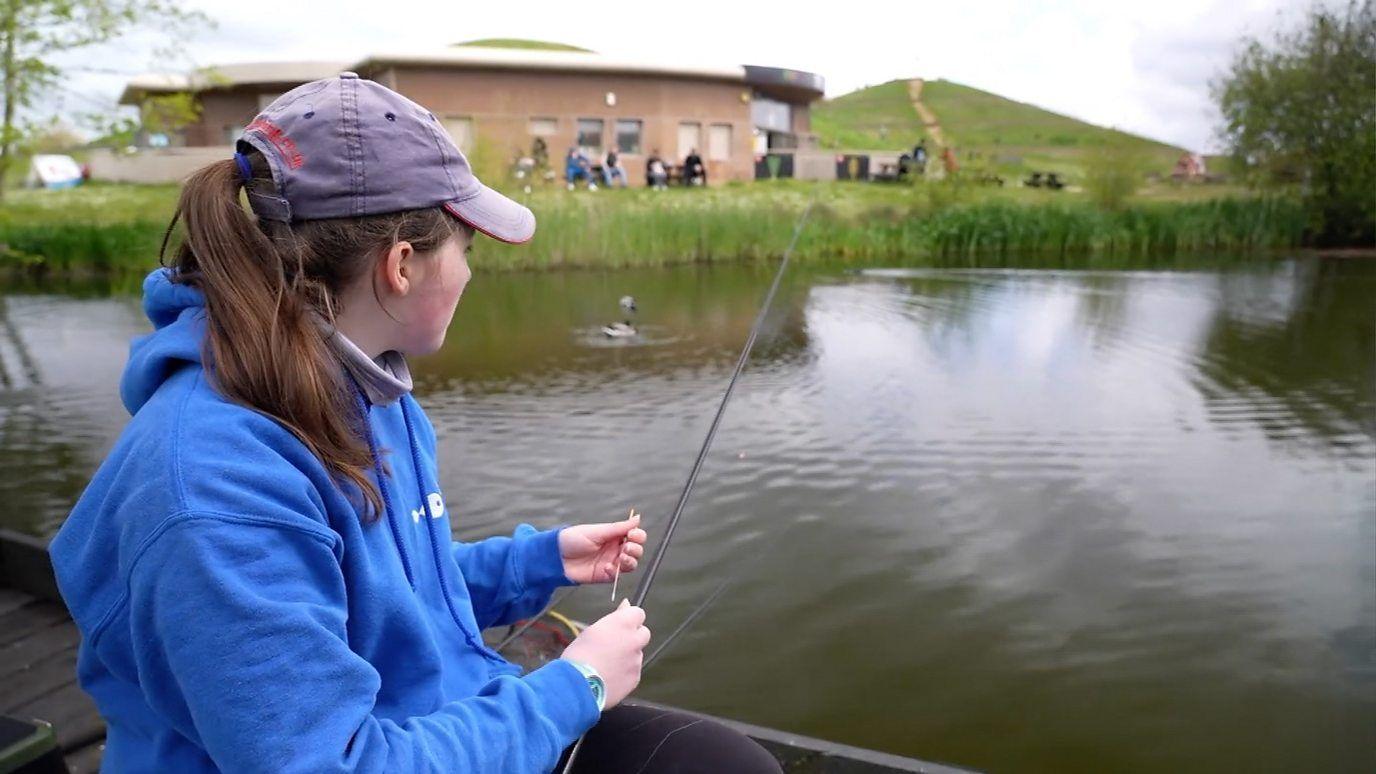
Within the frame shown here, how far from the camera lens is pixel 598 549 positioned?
1.63 metres

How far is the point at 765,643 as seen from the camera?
382 cm

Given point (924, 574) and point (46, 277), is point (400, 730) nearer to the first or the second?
point (924, 574)

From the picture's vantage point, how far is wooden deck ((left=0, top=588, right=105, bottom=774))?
2.45 meters

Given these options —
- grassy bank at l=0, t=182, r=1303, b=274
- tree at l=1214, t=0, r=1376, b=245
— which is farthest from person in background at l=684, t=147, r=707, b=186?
tree at l=1214, t=0, r=1376, b=245

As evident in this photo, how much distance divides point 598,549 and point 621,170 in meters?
24.6

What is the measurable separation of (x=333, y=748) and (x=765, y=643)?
300 cm

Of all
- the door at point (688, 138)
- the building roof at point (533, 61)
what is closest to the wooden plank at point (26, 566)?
the building roof at point (533, 61)

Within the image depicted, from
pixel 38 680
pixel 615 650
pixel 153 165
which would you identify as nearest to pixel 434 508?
pixel 615 650

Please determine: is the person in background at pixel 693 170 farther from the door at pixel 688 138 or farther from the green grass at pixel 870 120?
the green grass at pixel 870 120


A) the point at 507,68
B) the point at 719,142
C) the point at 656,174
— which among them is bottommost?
the point at 656,174

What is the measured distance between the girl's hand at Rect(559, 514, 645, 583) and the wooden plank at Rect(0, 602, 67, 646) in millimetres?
2299

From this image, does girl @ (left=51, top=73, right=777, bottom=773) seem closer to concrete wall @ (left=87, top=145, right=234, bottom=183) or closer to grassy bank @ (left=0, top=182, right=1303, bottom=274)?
grassy bank @ (left=0, top=182, right=1303, bottom=274)

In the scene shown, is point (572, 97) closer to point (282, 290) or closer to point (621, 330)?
point (621, 330)

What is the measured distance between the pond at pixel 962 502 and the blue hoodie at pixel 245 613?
244 centimetres
